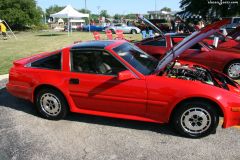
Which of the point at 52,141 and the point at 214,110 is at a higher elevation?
the point at 214,110

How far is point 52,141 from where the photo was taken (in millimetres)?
4688

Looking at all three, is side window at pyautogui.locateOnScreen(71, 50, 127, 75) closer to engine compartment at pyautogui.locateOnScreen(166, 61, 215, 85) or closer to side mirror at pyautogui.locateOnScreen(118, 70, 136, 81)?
side mirror at pyautogui.locateOnScreen(118, 70, 136, 81)

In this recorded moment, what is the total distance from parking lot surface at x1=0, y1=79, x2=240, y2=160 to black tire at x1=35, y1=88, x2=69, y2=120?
14 centimetres

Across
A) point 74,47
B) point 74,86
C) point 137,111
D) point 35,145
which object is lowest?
point 35,145

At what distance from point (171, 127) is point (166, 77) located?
0.89m

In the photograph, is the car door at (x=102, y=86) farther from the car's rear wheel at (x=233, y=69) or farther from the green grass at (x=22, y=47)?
the green grass at (x=22, y=47)

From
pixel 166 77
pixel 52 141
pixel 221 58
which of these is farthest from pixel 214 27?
pixel 221 58

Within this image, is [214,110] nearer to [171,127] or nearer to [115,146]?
[171,127]

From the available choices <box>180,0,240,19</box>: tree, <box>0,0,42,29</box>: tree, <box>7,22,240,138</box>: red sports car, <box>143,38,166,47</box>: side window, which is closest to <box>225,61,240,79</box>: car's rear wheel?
<box>143,38,166,47</box>: side window

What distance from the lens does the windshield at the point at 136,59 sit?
16.2 ft

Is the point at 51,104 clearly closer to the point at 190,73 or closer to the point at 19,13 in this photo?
the point at 190,73

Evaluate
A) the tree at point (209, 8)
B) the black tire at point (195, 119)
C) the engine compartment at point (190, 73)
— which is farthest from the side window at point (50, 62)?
the tree at point (209, 8)

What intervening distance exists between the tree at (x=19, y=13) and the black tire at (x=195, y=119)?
135 feet

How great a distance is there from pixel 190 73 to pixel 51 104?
2477mm
